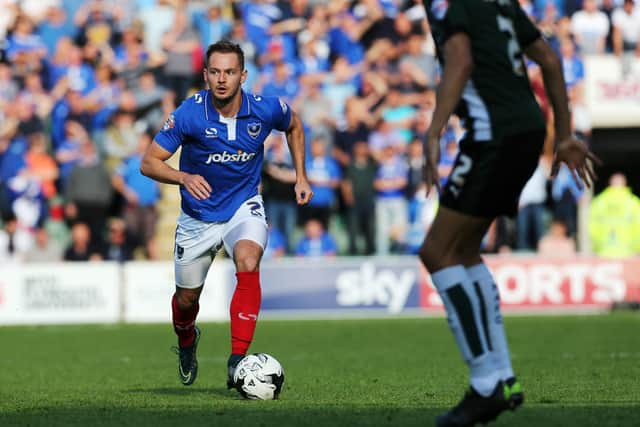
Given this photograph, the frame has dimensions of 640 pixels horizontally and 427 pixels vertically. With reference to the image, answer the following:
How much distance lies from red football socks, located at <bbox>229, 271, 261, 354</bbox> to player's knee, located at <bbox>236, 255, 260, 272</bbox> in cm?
3

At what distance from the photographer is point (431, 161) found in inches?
231

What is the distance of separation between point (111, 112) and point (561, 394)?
1448 cm

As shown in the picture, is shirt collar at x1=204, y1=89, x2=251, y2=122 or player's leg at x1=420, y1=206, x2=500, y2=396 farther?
shirt collar at x1=204, y1=89, x2=251, y2=122

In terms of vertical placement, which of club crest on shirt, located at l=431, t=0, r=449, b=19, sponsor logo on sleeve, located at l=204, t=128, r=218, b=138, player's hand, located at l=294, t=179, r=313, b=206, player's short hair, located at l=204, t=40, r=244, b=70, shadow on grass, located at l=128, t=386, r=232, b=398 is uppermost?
club crest on shirt, located at l=431, t=0, r=449, b=19

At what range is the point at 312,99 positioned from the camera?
2150 centimetres

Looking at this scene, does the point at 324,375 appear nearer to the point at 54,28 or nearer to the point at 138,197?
the point at 138,197

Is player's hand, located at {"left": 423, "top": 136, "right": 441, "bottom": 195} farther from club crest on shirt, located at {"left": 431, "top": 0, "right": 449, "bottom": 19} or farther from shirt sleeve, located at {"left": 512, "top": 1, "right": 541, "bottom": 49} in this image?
shirt sleeve, located at {"left": 512, "top": 1, "right": 541, "bottom": 49}

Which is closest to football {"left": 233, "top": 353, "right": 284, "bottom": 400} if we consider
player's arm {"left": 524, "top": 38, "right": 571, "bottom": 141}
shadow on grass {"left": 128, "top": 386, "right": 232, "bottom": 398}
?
shadow on grass {"left": 128, "top": 386, "right": 232, "bottom": 398}

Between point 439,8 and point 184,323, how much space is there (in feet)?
14.5

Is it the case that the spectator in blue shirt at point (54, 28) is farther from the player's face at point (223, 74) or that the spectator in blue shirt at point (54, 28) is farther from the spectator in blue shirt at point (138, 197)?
the player's face at point (223, 74)

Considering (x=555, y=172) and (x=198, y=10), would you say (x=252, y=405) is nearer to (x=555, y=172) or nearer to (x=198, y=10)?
(x=555, y=172)

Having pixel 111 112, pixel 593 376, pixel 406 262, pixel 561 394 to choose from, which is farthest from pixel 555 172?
pixel 111 112

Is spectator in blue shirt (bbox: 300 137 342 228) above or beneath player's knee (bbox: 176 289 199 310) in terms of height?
beneath

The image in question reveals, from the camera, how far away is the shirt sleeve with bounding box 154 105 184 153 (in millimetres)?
9227
